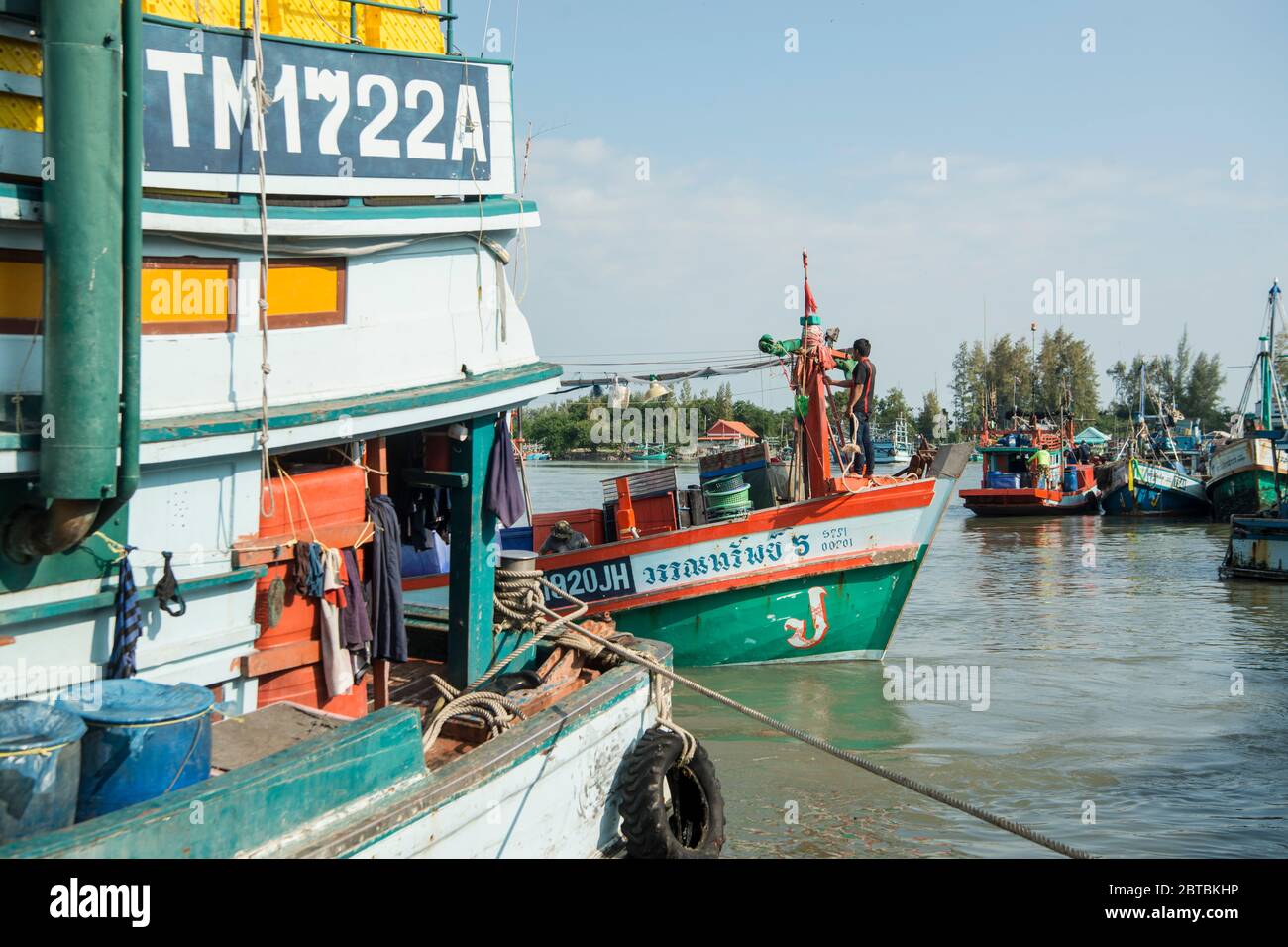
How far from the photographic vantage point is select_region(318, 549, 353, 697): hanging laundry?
18.4ft

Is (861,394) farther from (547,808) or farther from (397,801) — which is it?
(397,801)

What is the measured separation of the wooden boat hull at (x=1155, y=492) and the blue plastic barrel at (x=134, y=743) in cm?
4097

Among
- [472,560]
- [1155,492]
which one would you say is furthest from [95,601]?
[1155,492]

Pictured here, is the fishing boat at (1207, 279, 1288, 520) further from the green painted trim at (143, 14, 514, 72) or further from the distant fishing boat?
the green painted trim at (143, 14, 514, 72)

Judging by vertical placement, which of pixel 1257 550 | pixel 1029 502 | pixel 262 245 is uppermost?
pixel 262 245

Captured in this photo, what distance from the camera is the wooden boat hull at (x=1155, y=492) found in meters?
40.0

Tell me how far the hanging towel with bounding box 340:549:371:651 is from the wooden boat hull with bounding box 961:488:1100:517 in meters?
37.5

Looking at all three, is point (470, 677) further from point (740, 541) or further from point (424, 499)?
point (740, 541)

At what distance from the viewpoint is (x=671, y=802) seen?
259 inches

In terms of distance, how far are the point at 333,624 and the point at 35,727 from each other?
2.23 meters

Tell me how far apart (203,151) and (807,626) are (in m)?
9.08

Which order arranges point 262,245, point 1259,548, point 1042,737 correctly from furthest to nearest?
point 1259,548 → point 1042,737 → point 262,245

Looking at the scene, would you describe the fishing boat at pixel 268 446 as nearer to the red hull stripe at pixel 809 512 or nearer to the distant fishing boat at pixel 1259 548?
the red hull stripe at pixel 809 512

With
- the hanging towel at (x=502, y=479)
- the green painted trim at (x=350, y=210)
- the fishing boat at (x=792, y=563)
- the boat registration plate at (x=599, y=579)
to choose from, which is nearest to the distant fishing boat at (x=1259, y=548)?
the fishing boat at (x=792, y=563)
